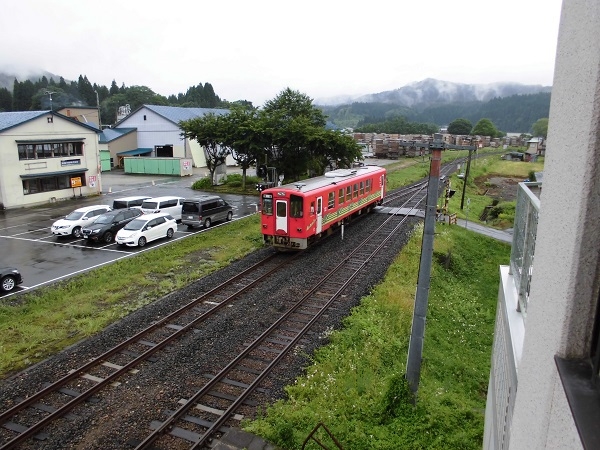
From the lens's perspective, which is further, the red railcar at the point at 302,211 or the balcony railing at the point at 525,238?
the red railcar at the point at 302,211

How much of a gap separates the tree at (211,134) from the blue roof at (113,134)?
68.0ft

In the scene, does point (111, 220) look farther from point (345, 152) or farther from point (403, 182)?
point (403, 182)

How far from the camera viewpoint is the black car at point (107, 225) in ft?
68.6

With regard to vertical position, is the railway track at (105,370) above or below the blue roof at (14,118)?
below

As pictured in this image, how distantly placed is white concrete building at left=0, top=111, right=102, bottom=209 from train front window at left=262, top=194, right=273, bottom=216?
68.5 feet

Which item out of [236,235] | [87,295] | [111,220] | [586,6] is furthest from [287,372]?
[111,220]

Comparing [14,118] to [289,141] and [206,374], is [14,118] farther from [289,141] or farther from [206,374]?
[206,374]

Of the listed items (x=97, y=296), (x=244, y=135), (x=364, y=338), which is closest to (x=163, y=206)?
(x=97, y=296)

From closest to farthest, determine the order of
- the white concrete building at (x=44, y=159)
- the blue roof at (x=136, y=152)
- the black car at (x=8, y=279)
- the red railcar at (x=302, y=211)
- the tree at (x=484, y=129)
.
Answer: the black car at (x=8, y=279) < the red railcar at (x=302, y=211) < the white concrete building at (x=44, y=159) < the blue roof at (x=136, y=152) < the tree at (x=484, y=129)

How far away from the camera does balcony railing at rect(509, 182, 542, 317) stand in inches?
173

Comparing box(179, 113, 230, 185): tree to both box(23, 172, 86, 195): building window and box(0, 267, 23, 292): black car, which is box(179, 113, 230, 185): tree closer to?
box(23, 172, 86, 195): building window

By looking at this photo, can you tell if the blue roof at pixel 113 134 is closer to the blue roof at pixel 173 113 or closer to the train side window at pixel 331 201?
the blue roof at pixel 173 113

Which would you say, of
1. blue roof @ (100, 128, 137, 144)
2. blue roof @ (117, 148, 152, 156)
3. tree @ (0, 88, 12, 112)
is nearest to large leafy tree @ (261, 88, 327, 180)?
blue roof @ (117, 148, 152, 156)

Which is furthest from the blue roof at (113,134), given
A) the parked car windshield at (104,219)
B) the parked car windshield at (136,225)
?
the parked car windshield at (136,225)
